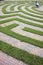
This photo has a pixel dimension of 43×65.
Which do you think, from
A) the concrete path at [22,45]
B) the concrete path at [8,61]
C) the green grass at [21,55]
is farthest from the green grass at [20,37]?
the concrete path at [8,61]

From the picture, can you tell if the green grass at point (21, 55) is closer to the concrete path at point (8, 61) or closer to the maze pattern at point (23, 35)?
the concrete path at point (8, 61)

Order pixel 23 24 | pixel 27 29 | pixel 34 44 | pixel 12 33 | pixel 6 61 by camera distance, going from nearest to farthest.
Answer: pixel 6 61 → pixel 34 44 → pixel 12 33 → pixel 27 29 → pixel 23 24

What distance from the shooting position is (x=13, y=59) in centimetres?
1177

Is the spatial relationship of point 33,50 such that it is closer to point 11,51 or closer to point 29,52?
point 29,52

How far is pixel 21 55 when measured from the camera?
1234cm

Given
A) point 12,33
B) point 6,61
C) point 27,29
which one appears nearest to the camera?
point 6,61

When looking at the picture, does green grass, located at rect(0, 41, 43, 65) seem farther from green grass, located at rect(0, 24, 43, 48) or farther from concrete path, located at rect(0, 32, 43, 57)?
green grass, located at rect(0, 24, 43, 48)

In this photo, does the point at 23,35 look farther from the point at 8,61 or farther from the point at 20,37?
the point at 8,61

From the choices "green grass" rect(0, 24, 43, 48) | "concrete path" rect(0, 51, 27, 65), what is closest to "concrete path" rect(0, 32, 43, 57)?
"green grass" rect(0, 24, 43, 48)

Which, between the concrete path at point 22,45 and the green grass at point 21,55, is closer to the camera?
the green grass at point 21,55

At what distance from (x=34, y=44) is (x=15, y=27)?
565 cm

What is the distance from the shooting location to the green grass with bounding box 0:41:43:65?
37.9 feet

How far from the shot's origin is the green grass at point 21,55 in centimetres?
1155

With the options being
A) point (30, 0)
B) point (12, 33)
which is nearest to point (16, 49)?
point (12, 33)
